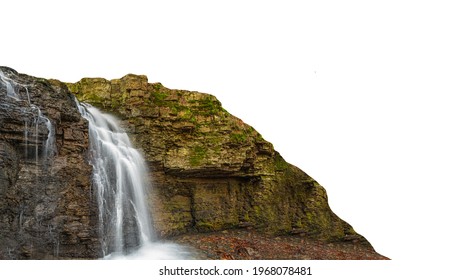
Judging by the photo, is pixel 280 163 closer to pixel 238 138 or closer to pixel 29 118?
pixel 238 138

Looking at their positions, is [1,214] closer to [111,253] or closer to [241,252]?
[111,253]

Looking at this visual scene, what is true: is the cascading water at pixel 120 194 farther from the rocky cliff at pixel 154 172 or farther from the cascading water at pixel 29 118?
the cascading water at pixel 29 118

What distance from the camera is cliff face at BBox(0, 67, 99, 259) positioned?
10.8 metres

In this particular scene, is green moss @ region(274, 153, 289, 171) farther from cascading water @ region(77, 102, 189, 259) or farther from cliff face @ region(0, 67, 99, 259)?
cliff face @ region(0, 67, 99, 259)

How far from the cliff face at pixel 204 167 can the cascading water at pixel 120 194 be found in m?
0.71

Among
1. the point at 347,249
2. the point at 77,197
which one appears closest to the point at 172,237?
the point at 77,197

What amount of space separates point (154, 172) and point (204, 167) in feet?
6.58

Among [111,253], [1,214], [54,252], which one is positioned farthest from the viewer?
[111,253]

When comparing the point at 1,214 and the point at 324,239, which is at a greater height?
the point at 1,214

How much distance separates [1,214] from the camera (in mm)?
10562

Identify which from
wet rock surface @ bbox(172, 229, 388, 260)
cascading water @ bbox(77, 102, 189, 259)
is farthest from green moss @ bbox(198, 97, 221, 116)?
wet rock surface @ bbox(172, 229, 388, 260)

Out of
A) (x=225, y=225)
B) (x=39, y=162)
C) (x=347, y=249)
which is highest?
(x=39, y=162)

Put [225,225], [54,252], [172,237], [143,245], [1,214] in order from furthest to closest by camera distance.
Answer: [225,225]
[172,237]
[143,245]
[54,252]
[1,214]

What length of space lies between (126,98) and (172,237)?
5897 mm
